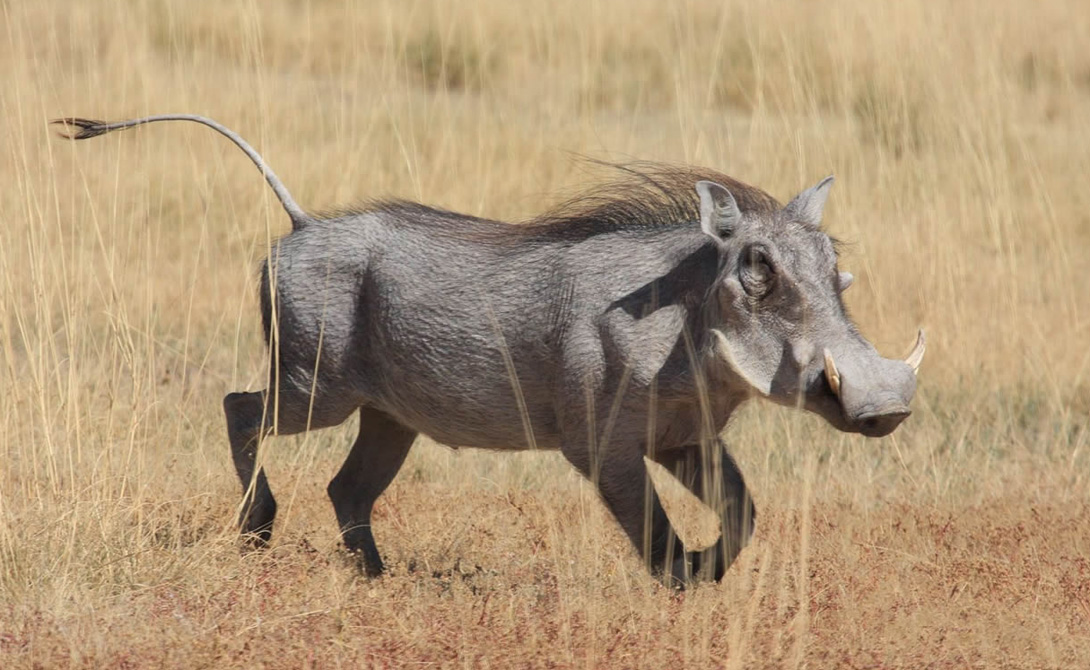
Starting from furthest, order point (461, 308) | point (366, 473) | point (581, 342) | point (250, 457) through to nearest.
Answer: point (366, 473) → point (250, 457) → point (461, 308) → point (581, 342)

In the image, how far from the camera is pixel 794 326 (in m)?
3.96

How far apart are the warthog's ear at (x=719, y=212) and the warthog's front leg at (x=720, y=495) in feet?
1.97

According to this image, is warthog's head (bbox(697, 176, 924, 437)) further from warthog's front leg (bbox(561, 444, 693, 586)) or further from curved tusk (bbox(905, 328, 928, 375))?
warthog's front leg (bbox(561, 444, 693, 586))

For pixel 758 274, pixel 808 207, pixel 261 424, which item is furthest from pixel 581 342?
pixel 261 424

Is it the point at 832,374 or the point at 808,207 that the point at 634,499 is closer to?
the point at 832,374

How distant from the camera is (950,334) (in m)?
7.24

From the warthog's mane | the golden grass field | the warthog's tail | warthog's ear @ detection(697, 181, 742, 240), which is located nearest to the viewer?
the golden grass field

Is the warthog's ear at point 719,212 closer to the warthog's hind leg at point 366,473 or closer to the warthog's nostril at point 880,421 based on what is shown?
the warthog's nostril at point 880,421

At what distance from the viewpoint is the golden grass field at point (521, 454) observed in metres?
3.96

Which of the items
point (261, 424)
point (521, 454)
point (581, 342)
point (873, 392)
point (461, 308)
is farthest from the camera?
point (521, 454)

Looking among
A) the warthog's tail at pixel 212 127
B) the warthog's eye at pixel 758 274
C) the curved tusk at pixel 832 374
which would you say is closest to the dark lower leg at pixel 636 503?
the warthog's eye at pixel 758 274

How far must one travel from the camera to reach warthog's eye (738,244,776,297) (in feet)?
13.2

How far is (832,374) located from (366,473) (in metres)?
1.82

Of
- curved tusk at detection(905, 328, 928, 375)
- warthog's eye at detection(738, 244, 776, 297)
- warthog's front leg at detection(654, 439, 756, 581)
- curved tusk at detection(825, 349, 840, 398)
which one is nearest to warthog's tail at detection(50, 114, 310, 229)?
warthog's front leg at detection(654, 439, 756, 581)
